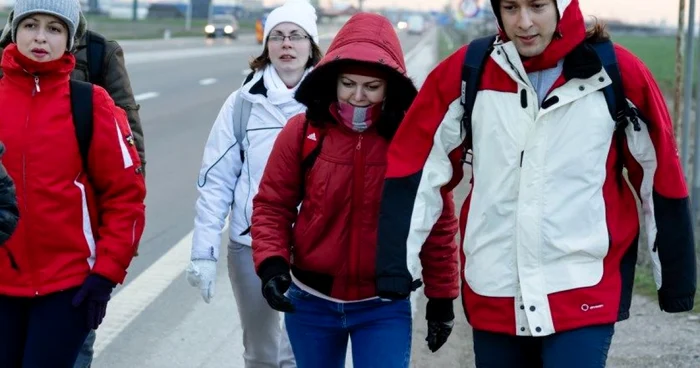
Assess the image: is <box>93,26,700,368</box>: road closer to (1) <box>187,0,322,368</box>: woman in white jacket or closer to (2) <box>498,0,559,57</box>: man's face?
(1) <box>187,0,322,368</box>: woman in white jacket

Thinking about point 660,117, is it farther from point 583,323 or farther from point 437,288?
point 437,288

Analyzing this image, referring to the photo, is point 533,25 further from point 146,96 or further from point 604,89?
point 146,96

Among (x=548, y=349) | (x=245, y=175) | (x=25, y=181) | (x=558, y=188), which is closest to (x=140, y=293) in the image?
(x=245, y=175)

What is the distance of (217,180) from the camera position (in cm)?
501

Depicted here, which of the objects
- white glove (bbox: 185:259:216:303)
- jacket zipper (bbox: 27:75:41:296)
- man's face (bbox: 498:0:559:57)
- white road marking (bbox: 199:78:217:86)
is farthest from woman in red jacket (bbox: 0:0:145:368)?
white road marking (bbox: 199:78:217:86)

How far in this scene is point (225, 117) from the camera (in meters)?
5.02

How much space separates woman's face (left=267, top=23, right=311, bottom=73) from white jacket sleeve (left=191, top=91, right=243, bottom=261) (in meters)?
0.27

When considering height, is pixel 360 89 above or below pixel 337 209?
above

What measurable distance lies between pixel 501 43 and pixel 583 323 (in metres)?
0.81

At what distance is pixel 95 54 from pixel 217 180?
2.24ft

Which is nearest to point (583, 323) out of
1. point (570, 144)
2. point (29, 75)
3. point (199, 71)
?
point (570, 144)

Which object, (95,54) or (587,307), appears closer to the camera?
(587,307)

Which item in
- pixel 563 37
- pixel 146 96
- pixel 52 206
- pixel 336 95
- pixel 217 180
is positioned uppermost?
pixel 563 37

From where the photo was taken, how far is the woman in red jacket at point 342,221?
4117mm
